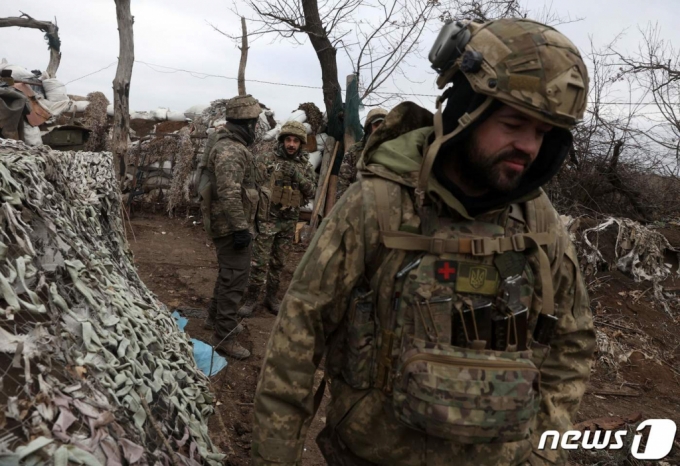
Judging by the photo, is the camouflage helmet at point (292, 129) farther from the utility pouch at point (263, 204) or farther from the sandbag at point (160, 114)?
the sandbag at point (160, 114)

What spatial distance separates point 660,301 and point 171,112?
34.7 feet

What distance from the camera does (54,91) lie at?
11.6 meters

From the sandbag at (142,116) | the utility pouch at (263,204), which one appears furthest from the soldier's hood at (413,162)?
the sandbag at (142,116)

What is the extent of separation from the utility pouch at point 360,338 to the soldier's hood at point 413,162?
32 centimetres

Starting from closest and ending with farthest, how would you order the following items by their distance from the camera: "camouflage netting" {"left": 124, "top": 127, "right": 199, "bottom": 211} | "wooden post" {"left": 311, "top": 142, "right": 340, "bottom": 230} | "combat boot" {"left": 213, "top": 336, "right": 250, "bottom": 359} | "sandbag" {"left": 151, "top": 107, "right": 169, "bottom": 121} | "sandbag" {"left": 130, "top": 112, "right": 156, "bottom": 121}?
"combat boot" {"left": 213, "top": 336, "right": 250, "bottom": 359} → "wooden post" {"left": 311, "top": 142, "right": 340, "bottom": 230} → "camouflage netting" {"left": 124, "top": 127, "right": 199, "bottom": 211} → "sandbag" {"left": 151, "top": 107, "right": 169, "bottom": 121} → "sandbag" {"left": 130, "top": 112, "right": 156, "bottom": 121}

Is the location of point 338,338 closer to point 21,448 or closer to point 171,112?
point 21,448

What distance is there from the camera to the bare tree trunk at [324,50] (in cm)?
980

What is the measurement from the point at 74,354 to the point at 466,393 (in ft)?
3.43

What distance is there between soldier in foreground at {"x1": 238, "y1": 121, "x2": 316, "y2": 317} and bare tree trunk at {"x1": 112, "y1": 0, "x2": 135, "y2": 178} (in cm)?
316

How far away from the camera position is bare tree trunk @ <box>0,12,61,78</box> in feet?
42.2

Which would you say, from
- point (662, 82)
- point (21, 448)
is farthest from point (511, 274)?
point (662, 82)

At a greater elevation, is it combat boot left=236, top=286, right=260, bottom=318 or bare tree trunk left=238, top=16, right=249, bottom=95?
bare tree trunk left=238, top=16, right=249, bottom=95

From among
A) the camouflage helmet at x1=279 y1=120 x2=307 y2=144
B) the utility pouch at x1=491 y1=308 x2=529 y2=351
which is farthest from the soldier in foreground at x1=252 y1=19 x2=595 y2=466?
the camouflage helmet at x1=279 y1=120 x2=307 y2=144

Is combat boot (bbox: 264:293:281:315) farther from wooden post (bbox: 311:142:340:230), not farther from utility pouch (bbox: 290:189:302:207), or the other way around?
wooden post (bbox: 311:142:340:230)
